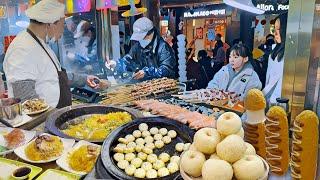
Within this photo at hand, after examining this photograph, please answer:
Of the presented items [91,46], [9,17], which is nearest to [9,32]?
[9,17]

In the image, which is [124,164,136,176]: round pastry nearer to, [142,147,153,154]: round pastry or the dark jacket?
[142,147,153,154]: round pastry

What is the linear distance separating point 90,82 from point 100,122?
4.03ft

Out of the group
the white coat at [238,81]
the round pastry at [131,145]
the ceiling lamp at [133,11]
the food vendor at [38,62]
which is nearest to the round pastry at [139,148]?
the round pastry at [131,145]

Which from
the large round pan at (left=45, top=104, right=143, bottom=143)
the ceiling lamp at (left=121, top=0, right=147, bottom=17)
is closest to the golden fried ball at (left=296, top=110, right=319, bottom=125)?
the large round pan at (left=45, top=104, right=143, bottom=143)

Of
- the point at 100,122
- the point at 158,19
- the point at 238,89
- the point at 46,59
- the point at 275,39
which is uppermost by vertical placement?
the point at 158,19

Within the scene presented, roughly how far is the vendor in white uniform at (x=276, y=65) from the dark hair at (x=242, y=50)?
0.48 ft

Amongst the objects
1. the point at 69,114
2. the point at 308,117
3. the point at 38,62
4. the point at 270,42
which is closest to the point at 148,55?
the point at 69,114

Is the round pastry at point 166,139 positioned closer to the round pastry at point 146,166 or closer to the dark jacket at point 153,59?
the round pastry at point 146,166

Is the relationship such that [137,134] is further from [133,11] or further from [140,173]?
[133,11]

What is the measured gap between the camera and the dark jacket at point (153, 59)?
2.37 m

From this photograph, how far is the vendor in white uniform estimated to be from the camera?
5.55ft

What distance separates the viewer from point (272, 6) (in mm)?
1711

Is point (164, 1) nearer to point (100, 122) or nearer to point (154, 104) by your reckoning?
point (154, 104)

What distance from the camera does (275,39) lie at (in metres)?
1.73
